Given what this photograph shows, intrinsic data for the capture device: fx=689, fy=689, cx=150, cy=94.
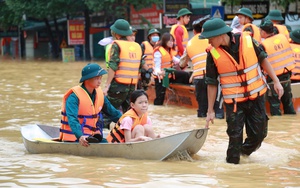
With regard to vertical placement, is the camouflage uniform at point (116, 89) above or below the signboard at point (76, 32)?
above

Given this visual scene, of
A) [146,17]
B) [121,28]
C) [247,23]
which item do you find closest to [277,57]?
[247,23]

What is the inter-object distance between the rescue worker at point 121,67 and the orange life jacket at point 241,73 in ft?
10.0

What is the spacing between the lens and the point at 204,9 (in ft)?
117

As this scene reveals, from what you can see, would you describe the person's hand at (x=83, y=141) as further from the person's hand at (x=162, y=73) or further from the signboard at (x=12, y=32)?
the signboard at (x=12, y=32)

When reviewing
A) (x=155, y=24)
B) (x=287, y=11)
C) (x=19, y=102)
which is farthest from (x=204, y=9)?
(x=19, y=102)

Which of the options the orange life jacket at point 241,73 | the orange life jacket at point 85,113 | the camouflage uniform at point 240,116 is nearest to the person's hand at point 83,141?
the orange life jacket at point 85,113

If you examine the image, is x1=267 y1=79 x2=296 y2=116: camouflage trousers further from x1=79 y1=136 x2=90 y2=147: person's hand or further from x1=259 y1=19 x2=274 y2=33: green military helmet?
x1=79 y1=136 x2=90 y2=147: person's hand

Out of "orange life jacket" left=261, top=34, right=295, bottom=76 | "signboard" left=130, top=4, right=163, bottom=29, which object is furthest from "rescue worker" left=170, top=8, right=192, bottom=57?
"signboard" left=130, top=4, right=163, bottom=29

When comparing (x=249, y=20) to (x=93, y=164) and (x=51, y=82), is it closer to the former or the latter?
(x=93, y=164)

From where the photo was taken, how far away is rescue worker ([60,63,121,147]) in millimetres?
7895

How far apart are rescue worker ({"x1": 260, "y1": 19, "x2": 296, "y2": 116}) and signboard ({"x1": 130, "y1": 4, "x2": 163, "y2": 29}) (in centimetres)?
2739

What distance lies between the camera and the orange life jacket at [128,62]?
10.4 metres

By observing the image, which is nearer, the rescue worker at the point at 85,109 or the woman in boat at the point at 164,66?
the rescue worker at the point at 85,109

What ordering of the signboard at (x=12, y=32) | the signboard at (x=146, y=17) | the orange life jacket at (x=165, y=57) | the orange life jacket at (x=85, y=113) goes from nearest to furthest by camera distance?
the orange life jacket at (x=85, y=113)
the orange life jacket at (x=165, y=57)
the signboard at (x=146, y=17)
the signboard at (x=12, y=32)
